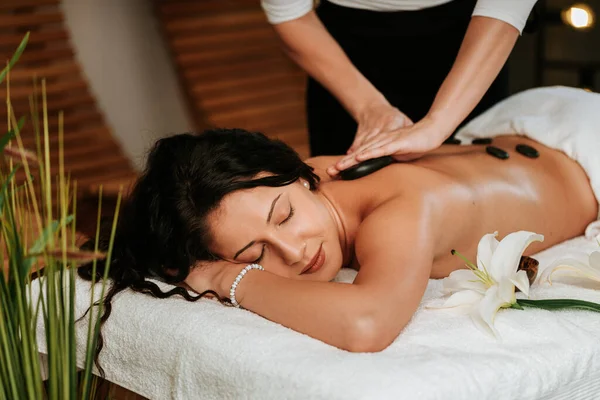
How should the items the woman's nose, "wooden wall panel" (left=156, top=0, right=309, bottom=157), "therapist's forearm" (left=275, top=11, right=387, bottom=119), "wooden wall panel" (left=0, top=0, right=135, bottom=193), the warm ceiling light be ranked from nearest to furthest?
1. the woman's nose
2. "therapist's forearm" (left=275, top=11, right=387, bottom=119)
3. the warm ceiling light
4. "wooden wall panel" (left=0, top=0, right=135, bottom=193)
5. "wooden wall panel" (left=156, top=0, right=309, bottom=157)

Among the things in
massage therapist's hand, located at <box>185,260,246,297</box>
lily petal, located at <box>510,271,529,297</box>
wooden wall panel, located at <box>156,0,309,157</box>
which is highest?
lily petal, located at <box>510,271,529,297</box>

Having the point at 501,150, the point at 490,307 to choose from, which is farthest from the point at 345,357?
the point at 501,150

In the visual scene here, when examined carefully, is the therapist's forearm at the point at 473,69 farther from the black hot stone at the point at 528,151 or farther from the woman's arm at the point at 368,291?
the woman's arm at the point at 368,291

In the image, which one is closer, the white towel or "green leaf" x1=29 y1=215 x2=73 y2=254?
"green leaf" x1=29 y1=215 x2=73 y2=254

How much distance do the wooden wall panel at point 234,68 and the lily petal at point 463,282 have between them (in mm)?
2635

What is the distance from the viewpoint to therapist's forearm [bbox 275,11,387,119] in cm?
213

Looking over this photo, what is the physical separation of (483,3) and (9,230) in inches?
52.9

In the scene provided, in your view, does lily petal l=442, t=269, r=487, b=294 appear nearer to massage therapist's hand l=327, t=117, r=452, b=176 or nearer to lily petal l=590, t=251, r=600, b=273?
lily petal l=590, t=251, r=600, b=273

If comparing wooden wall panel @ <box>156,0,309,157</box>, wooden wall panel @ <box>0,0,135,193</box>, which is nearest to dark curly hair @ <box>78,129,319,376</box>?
A: wooden wall panel @ <box>0,0,135,193</box>

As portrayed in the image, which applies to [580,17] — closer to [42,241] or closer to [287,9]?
[287,9]

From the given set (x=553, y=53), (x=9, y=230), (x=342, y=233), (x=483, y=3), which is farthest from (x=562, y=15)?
(x=9, y=230)

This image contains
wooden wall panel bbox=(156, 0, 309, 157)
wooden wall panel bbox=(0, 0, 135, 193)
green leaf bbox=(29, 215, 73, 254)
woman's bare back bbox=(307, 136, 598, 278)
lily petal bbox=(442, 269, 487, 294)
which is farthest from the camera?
wooden wall panel bbox=(156, 0, 309, 157)

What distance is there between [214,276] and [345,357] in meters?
0.47

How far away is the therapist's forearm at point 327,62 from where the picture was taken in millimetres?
2133
